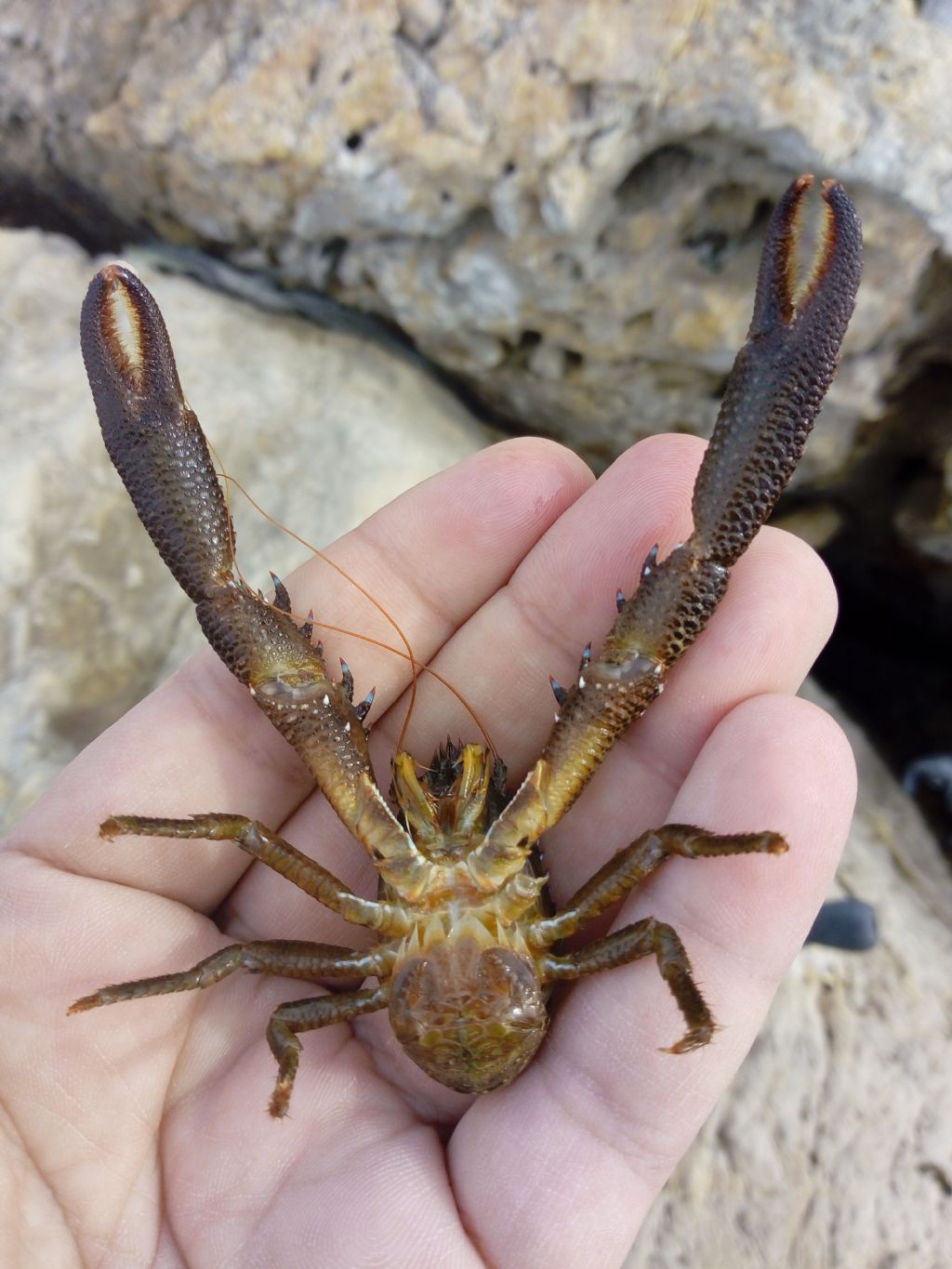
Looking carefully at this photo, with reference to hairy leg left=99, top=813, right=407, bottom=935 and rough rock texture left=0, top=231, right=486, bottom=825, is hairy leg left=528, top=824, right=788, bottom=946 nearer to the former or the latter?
hairy leg left=99, top=813, right=407, bottom=935

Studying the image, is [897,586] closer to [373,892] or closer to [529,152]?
[529,152]

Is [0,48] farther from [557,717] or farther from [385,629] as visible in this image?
[557,717]

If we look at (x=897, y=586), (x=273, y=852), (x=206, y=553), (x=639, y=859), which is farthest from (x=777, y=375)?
(x=897, y=586)

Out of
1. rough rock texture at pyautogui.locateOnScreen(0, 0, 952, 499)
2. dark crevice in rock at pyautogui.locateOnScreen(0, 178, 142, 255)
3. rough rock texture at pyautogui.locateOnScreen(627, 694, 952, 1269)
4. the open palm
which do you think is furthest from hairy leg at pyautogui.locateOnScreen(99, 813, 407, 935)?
dark crevice in rock at pyautogui.locateOnScreen(0, 178, 142, 255)

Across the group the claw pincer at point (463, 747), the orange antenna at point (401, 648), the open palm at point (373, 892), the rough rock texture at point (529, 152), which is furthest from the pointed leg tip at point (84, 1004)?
the rough rock texture at point (529, 152)

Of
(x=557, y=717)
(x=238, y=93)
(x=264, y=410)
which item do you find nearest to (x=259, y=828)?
(x=557, y=717)

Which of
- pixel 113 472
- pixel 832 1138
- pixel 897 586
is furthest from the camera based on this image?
pixel 897 586

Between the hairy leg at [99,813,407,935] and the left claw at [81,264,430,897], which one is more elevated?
the left claw at [81,264,430,897]
